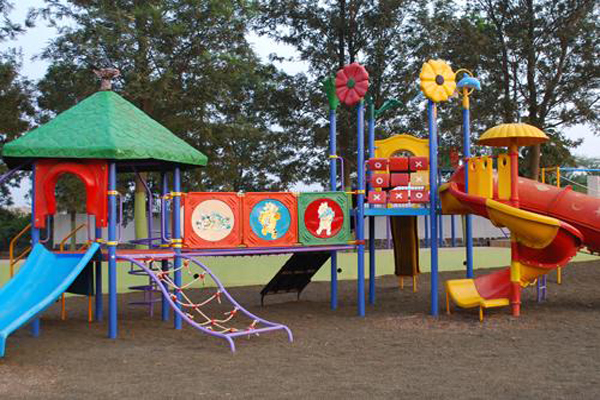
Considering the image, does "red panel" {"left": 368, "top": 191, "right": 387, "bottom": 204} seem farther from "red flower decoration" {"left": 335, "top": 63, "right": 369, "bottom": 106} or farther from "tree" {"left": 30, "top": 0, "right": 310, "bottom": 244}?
"tree" {"left": 30, "top": 0, "right": 310, "bottom": 244}

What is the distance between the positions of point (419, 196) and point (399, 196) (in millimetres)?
359

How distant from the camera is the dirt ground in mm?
6367

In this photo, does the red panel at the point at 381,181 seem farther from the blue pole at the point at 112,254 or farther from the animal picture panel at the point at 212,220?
the blue pole at the point at 112,254

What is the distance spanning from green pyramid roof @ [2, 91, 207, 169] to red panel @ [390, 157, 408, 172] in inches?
139

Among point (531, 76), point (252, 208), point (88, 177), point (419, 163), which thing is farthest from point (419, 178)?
point (531, 76)

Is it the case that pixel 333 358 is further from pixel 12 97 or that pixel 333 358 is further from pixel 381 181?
pixel 12 97

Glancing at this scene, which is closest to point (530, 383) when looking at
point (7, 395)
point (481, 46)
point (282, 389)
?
point (282, 389)

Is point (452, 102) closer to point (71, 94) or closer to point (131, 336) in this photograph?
point (71, 94)

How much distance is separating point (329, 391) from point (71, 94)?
1740cm

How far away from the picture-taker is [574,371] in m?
7.03

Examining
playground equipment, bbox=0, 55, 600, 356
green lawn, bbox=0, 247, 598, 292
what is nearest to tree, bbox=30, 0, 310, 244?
green lawn, bbox=0, 247, 598, 292

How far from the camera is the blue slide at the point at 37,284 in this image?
8320 mm

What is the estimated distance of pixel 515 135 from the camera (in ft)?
33.9

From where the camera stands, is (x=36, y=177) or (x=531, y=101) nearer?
(x=36, y=177)
